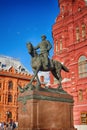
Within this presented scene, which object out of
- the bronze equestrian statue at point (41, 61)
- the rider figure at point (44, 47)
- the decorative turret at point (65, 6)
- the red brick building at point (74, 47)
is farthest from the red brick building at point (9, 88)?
the rider figure at point (44, 47)

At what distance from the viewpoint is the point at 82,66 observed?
110 ft

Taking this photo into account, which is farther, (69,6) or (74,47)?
(69,6)

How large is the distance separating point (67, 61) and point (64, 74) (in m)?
1.97

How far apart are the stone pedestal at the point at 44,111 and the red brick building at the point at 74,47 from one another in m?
18.3

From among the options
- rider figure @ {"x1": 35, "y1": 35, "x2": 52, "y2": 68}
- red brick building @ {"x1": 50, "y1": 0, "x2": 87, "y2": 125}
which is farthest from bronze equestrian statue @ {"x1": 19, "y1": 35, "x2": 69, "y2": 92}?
red brick building @ {"x1": 50, "y1": 0, "x2": 87, "y2": 125}

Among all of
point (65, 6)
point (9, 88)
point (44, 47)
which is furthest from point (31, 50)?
point (9, 88)

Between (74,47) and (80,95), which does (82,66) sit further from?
(80,95)

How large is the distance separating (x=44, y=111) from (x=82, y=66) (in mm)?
21405

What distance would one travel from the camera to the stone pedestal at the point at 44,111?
12383 millimetres

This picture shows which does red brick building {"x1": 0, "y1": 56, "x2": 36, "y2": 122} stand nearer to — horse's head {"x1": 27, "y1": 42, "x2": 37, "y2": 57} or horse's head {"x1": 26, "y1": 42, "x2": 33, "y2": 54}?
horse's head {"x1": 27, "y1": 42, "x2": 37, "y2": 57}

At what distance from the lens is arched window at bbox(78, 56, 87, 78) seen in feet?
108

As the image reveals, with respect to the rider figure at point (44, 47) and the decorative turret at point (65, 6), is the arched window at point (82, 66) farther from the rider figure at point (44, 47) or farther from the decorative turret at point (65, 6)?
the rider figure at point (44, 47)

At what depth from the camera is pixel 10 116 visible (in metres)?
54.3

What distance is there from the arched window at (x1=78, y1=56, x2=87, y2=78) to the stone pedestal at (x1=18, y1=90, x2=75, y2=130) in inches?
756
